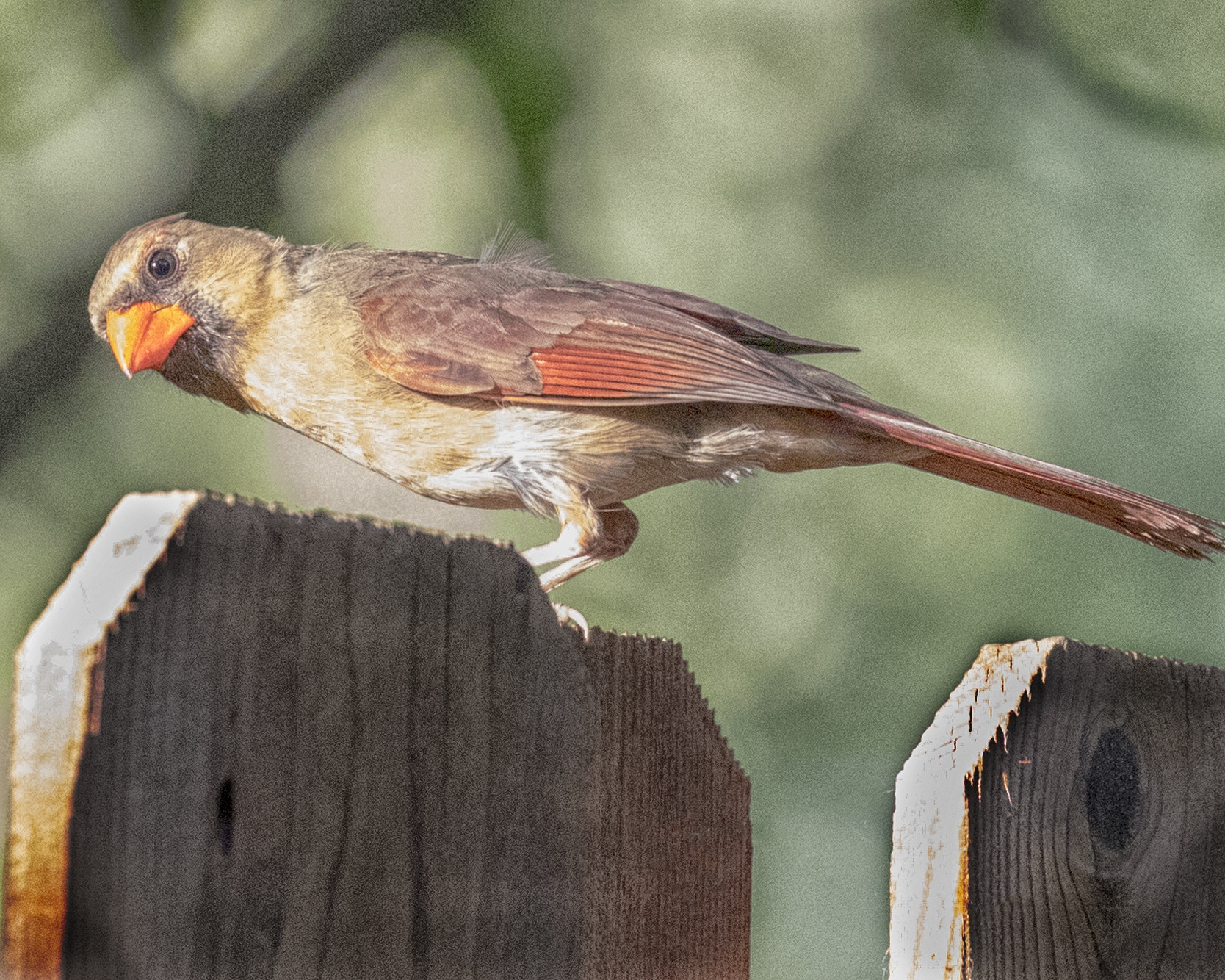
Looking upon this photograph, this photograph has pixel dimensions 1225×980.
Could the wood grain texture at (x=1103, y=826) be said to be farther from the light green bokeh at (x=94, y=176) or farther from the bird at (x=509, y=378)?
the light green bokeh at (x=94, y=176)

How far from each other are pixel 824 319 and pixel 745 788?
2157 millimetres

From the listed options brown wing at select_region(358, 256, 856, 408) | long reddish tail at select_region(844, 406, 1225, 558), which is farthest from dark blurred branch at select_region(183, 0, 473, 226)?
long reddish tail at select_region(844, 406, 1225, 558)

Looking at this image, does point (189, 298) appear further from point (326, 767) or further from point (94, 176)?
point (326, 767)

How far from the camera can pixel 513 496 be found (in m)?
2.34

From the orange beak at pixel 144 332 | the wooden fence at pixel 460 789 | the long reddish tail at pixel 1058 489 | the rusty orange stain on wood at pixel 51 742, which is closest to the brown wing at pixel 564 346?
the long reddish tail at pixel 1058 489

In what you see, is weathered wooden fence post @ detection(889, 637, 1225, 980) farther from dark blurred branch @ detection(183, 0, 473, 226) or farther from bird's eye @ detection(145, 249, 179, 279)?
dark blurred branch @ detection(183, 0, 473, 226)

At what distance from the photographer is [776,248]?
3486mm

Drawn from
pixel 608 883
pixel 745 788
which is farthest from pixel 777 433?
pixel 608 883

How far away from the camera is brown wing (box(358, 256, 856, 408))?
229 cm

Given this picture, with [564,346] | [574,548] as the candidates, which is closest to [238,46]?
[564,346]

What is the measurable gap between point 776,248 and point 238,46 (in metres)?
1.44

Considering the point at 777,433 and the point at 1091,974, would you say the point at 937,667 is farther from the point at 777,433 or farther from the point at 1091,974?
the point at 1091,974

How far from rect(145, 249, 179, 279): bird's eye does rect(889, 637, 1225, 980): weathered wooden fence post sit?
5.73 ft

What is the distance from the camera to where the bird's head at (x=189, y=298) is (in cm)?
250
